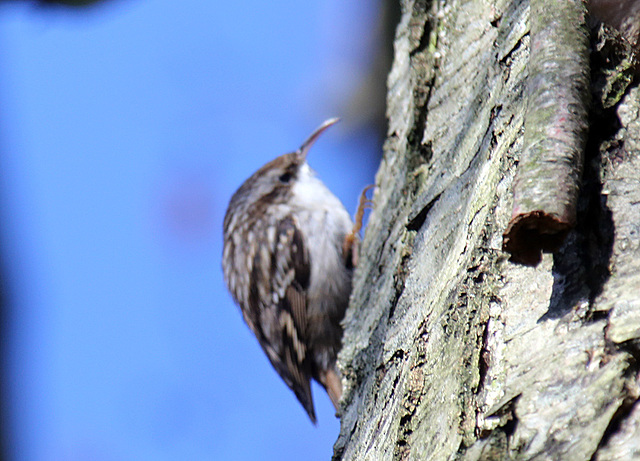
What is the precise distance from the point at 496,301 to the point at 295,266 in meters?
1.96

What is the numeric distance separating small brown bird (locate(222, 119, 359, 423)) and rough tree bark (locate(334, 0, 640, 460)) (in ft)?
3.92

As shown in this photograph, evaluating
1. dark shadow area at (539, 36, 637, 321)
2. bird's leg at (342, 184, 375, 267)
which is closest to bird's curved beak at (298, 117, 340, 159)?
bird's leg at (342, 184, 375, 267)

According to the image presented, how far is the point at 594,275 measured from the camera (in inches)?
29.0

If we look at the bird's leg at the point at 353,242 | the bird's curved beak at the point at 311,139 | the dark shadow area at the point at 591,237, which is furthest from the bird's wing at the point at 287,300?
the dark shadow area at the point at 591,237

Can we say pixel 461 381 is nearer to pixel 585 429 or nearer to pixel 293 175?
pixel 585 429

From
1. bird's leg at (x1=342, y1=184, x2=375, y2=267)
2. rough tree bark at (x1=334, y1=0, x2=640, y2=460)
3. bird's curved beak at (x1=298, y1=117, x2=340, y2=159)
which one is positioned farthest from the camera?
bird's curved beak at (x1=298, y1=117, x2=340, y2=159)

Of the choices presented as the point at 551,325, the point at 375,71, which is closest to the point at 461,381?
the point at 551,325

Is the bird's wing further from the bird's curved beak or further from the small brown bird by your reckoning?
the bird's curved beak

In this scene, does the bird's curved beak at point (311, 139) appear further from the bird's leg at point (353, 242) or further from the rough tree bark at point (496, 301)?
the rough tree bark at point (496, 301)

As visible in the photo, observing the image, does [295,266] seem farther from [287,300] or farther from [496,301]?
[496,301]

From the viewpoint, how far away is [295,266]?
277 centimetres

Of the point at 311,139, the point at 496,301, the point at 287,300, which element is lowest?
the point at 496,301

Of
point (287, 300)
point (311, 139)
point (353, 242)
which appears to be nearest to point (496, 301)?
point (353, 242)

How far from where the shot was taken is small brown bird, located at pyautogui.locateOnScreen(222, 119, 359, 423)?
2.68m
